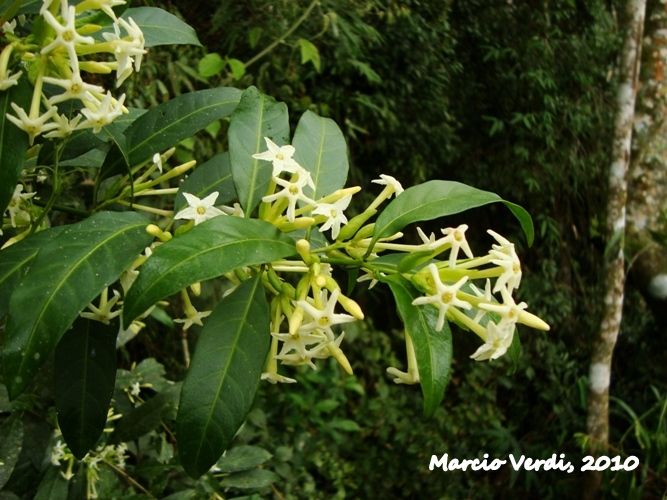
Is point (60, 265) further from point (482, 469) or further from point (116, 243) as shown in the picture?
point (482, 469)

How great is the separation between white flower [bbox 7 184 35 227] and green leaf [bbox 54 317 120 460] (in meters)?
0.14

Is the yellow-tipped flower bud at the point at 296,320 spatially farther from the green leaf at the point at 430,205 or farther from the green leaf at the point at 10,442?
the green leaf at the point at 10,442

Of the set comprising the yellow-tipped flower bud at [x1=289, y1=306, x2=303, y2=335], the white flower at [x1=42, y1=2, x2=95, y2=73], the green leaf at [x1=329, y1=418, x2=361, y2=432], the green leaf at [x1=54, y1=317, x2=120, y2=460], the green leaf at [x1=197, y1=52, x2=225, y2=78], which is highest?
the white flower at [x1=42, y1=2, x2=95, y2=73]

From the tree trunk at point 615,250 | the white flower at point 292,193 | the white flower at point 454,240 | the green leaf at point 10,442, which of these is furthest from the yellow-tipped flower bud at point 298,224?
the tree trunk at point 615,250

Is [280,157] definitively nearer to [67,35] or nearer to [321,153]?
[321,153]

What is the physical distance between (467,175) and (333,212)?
10.7 feet

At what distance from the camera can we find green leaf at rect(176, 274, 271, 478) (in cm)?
A: 59

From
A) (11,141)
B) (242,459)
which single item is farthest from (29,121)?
(242,459)

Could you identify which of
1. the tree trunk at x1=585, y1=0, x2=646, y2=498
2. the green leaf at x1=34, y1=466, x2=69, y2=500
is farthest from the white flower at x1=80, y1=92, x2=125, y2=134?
the tree trunk at x1=585, y1=0, x2=646, y2=498

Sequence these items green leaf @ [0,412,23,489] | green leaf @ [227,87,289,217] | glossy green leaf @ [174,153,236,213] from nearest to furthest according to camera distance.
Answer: green leaf @ [227,87,289,217]
glossy green leaf @ [174,153,236,213]
green leaf @ [0,412,23,489]

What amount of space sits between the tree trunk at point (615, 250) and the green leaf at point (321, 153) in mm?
2441

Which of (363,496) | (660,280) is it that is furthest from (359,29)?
(363,496)

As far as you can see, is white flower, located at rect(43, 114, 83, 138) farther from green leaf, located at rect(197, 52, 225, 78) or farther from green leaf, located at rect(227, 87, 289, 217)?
green leaf, located at rect(197, 52, 225, 78)

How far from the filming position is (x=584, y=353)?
12.2ft
